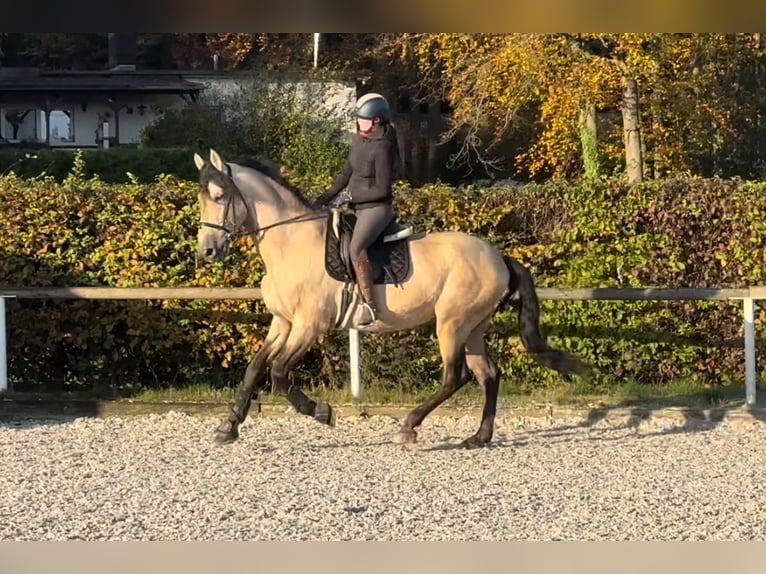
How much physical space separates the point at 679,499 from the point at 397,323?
253cm

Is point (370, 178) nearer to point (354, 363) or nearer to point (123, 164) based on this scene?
point (354, 363)

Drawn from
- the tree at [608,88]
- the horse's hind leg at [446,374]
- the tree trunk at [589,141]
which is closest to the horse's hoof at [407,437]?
the horse's hind leg at [446,374]

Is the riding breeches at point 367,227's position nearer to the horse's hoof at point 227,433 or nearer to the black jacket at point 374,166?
the black jacket at point 374,166

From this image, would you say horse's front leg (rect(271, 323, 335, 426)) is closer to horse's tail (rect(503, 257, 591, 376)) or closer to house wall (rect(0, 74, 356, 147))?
horse's tail (rect(503, 257, 591, 376))

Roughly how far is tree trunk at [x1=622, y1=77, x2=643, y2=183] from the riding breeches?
11.1 m

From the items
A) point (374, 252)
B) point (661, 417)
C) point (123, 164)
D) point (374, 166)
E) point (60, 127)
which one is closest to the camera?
point (374, 166)

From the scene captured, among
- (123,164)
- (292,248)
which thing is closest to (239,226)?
(292,248)

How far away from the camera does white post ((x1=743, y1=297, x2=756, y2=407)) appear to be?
932cm

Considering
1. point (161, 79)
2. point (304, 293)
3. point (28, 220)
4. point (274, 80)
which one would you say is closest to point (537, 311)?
point (304, 293)

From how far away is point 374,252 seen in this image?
7922mm

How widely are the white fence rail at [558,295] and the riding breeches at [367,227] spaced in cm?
172

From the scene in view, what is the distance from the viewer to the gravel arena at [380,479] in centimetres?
575

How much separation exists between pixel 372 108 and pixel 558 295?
2.73 meters

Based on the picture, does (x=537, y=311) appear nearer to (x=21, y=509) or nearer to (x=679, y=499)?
(x=679, y=499)
